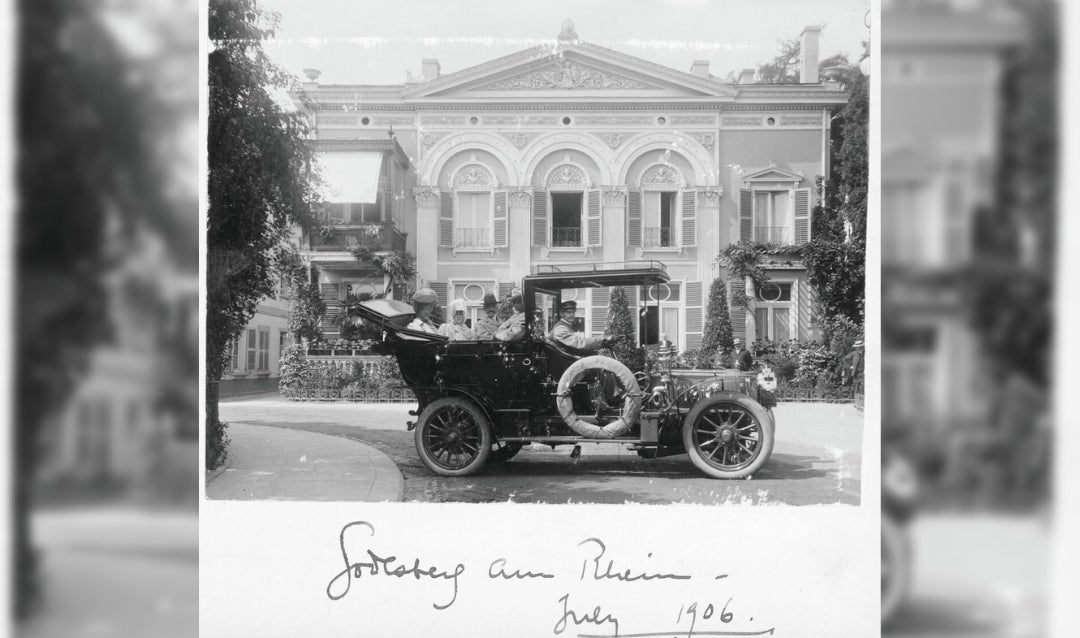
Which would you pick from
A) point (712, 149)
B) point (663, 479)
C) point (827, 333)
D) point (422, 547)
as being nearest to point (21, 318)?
point (422, 547)

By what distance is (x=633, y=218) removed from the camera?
627 cm

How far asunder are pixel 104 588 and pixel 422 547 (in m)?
1.92

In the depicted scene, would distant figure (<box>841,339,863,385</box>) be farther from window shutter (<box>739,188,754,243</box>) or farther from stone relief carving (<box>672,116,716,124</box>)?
stone relief carving (<box>672,116,716,124</box>)

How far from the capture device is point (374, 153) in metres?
6.30

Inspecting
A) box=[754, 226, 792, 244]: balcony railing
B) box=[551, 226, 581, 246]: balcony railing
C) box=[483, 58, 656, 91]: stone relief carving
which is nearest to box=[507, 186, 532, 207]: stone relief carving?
box=[551, 226, 581, 246]: balcony railing

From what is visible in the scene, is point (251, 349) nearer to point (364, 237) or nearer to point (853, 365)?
point (364, 237)

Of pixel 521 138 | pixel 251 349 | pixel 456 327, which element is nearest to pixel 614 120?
pixel 521 138

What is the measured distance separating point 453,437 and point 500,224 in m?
1.48

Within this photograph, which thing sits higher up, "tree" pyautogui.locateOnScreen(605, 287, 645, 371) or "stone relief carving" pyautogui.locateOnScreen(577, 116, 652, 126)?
"stone relief carving" pyautogui.locateOnScreen(577, 116, 652, 126)

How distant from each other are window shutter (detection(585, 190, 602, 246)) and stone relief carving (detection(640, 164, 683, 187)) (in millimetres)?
343

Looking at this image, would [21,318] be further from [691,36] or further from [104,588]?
[691,36]

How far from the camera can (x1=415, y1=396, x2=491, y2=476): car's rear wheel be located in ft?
20.3

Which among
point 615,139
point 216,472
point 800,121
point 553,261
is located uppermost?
point 800,121

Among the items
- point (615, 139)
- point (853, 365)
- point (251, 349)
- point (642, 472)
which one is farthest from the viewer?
point (251, 349)
